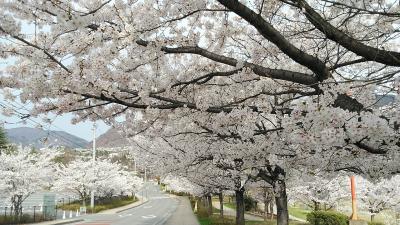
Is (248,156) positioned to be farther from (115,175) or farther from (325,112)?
(115,175)

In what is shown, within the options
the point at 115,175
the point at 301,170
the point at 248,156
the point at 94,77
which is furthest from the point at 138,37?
the point at 115,175

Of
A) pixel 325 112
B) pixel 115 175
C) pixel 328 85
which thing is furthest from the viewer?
pixel 115 175

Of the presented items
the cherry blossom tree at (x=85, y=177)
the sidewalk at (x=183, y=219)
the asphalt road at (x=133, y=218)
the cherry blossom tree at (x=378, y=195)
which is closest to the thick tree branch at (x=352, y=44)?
the sidewalk at (x=183, y=219)

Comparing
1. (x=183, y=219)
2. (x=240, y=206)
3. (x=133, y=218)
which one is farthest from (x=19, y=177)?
(x=240, y=206)

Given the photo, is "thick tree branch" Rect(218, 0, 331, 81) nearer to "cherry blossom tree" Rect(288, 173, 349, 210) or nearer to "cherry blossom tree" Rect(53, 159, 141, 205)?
"cherry blossom tree" Rect(288, 173, 349, 210)

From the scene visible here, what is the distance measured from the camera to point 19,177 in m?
29.1

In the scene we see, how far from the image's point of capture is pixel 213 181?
17.5m

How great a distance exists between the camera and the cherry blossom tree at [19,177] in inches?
1112

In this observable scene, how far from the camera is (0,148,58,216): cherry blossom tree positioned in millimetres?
28234

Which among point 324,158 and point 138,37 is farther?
point 324,158

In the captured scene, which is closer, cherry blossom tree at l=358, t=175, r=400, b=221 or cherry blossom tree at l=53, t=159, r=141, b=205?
cherry blossom tree at l=358, t=175, r=400, b=221

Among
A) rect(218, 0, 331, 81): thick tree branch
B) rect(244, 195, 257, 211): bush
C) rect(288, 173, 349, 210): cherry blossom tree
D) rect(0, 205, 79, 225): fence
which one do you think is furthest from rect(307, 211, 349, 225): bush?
rect(0, 205, 79, 225): fence

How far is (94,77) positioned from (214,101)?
2188 millimetres

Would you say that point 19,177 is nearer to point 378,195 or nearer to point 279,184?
point 279,184
